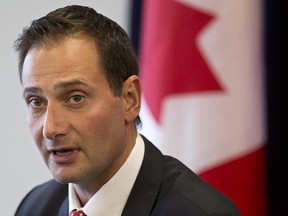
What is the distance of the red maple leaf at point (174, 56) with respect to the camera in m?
1.57

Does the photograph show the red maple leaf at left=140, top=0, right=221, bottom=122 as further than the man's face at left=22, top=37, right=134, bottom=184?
Yes

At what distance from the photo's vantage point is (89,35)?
1.10 meters

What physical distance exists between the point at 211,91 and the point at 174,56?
0.15 m

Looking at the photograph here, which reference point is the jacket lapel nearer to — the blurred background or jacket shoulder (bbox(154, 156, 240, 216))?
jacket shoulder (bbox(154, 156, 240, 216))

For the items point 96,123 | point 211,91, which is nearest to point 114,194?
point 96,123

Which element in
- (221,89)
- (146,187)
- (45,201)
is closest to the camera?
(146,187)

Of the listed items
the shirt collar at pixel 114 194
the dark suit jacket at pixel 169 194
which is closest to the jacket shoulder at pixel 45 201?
the dark suit jacket at pixel 169 194

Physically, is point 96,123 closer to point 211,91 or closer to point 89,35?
point 89,35

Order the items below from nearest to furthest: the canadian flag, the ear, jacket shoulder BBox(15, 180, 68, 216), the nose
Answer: the nose, the ear, jacket shoulder BBox(15, 180, 68, 216), the canadian flag

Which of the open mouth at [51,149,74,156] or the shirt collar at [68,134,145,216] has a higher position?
the open mouth at [51,149,74,156]

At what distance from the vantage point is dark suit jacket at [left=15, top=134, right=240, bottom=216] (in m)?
1.07

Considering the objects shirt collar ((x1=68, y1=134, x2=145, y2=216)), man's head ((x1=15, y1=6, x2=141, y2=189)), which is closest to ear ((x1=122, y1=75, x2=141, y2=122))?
man's head ((x1=15, y1=6, x2=141, y2=189))

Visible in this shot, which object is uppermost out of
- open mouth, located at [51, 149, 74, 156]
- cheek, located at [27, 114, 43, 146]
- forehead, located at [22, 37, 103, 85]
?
forehead, located at [22, 37, 103, 85]

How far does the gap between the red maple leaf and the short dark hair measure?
16.9 inches
